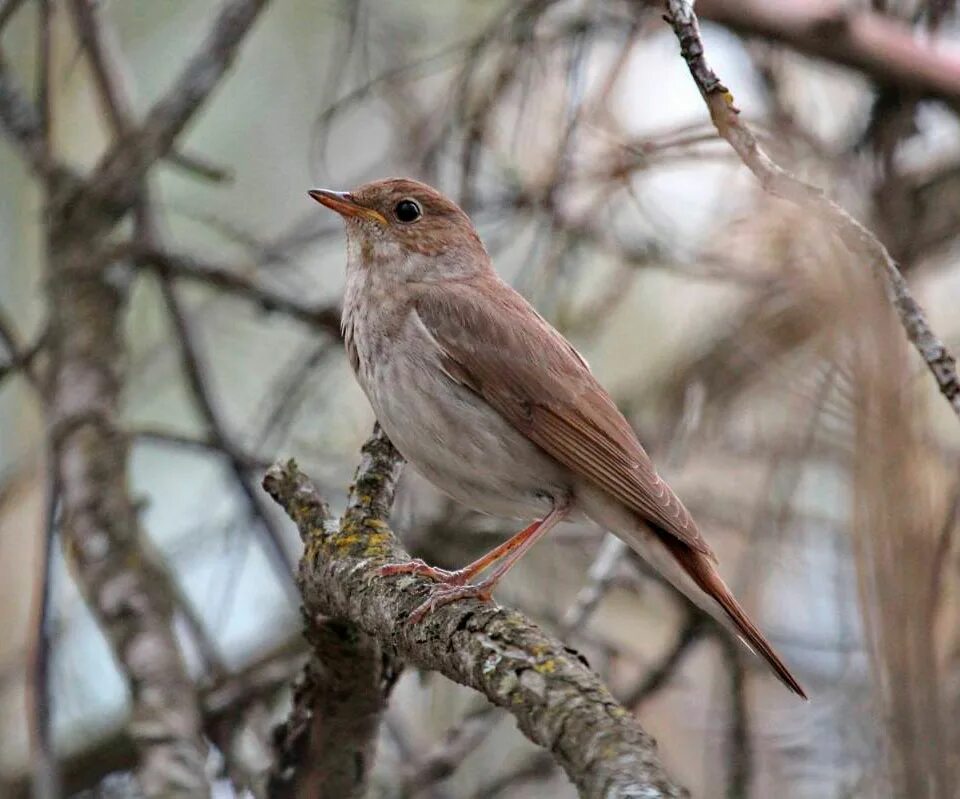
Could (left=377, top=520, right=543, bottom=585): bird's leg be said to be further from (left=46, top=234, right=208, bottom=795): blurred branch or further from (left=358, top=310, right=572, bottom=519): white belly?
(left=46, top=234, right=208, bottom=795): blurred branch

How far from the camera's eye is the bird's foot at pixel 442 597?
9.52 ft

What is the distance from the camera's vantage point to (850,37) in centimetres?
499

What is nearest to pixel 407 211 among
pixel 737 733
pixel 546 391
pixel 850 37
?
pixel 546 391

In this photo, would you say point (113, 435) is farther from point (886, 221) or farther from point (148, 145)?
point (886, 221)

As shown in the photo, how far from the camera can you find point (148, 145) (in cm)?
458

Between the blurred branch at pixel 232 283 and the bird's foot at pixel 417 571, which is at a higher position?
the blurred branch at pixel 232 283

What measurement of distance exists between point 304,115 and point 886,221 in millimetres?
4659

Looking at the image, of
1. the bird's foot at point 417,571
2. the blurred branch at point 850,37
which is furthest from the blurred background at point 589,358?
the bird's foot at point 417,571

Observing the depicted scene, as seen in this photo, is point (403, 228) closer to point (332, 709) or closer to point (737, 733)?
point (332, 709)

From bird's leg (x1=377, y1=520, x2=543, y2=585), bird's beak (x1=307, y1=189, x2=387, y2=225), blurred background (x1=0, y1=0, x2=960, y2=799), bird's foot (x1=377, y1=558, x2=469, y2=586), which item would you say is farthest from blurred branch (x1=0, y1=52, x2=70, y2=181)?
bird's foot (x1=377, y1=558, x2=469, y2=586)

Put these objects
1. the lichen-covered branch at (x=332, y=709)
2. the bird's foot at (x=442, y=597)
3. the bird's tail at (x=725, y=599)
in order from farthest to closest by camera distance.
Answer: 1. the bird's tail at (x=725, y=599)
2. the lichen-covered branch at (x=332, y=709)
3. the bird's foot at (x=442, y=597)

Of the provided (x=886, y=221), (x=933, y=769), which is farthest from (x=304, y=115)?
(x=933, y=769)

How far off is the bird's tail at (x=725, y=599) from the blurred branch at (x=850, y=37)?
209cm

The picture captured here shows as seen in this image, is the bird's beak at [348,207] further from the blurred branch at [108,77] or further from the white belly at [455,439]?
the white belly at [455,439]
